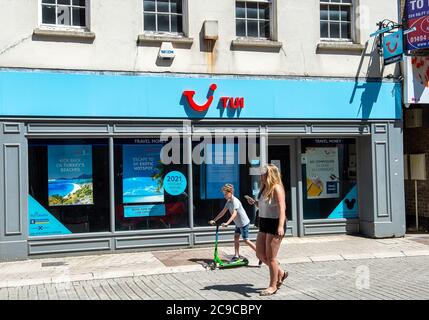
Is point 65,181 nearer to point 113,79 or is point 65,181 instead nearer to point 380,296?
point 113,79

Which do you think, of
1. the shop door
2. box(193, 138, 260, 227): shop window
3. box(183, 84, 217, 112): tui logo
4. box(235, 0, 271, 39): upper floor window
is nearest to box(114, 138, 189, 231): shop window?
box(193, 138, 260, 227): shop window

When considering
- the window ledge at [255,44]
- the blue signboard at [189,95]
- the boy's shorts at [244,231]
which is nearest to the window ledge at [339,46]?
the blue signboard at [189,95]

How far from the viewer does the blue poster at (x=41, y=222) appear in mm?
10930

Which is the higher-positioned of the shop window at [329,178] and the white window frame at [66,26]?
the white window frame at [66,26]

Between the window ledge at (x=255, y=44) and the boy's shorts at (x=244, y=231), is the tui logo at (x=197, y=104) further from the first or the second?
the boy's shorts at (x=244, y=231)

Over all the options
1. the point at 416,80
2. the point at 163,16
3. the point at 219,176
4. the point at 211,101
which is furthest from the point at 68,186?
the point at 416,80

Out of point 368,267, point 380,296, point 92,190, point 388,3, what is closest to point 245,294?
point 380,296

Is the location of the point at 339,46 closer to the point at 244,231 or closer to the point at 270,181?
the point at 244,231

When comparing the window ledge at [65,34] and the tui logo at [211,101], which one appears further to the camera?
the tui logo at [211,101]

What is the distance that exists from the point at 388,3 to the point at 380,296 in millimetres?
8098

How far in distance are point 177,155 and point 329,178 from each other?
382 centimetres

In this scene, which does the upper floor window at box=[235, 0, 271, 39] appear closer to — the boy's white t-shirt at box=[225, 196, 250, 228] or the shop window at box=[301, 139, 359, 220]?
the shop window at box=[301, 139, 359, 220]

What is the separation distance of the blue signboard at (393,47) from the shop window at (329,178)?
2.09 meters

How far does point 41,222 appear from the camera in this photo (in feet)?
36.1
